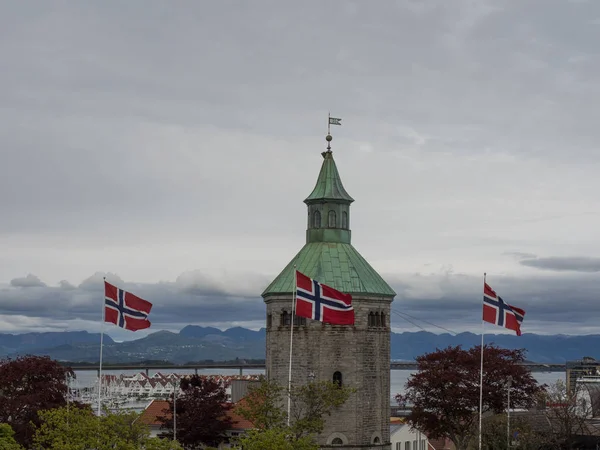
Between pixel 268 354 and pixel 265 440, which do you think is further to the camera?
pixel 268 354

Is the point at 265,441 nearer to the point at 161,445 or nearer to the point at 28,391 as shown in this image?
the point at 161,445

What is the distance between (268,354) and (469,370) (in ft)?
58.5

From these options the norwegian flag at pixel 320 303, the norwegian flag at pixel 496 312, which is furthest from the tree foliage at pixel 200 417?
the norwegian flag at pixel 496 312

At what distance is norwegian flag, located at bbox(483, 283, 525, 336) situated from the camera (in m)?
52.0

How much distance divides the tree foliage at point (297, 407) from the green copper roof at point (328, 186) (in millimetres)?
12196

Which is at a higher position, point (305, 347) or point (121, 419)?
point (305, 347)

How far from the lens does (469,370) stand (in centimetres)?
7144

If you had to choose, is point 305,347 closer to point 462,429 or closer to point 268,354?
point 268,354

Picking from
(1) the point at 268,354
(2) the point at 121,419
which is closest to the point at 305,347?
(1) the point at 268,354

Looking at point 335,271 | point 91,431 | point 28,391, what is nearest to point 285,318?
point 335,271

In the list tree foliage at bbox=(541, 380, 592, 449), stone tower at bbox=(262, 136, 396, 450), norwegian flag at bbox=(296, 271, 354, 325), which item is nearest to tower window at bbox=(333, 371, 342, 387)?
stone tower at bbox=(262, 136, 396, 450)

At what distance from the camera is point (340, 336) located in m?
58.9

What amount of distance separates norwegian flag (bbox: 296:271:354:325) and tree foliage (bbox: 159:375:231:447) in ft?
99.6

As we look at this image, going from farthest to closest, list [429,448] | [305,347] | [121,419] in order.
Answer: [429,448]
[305,347]
[121,419]
